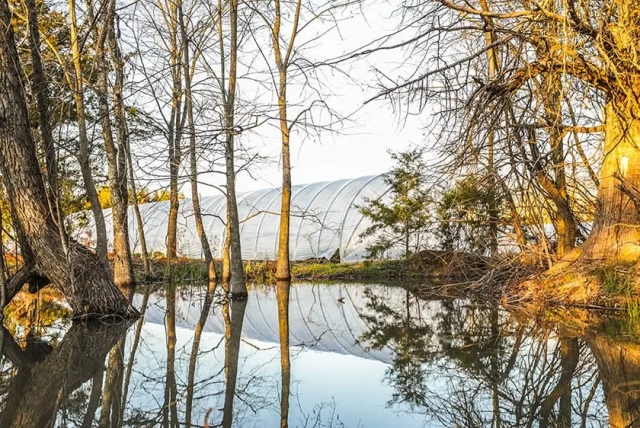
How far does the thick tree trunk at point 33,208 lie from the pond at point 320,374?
0.53 m

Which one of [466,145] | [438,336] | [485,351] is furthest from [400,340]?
[466,145]

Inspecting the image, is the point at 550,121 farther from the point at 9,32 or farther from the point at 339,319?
the point at 9,32

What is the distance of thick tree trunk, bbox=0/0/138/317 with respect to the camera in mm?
7594

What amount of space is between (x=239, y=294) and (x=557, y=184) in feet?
20.4

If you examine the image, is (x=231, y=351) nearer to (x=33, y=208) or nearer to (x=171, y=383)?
(x=171, y=383)

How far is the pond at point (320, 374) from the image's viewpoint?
3.49 metres

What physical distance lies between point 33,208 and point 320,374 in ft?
16.0

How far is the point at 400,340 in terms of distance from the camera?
6.66m

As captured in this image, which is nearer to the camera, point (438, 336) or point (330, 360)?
point (330, 360)

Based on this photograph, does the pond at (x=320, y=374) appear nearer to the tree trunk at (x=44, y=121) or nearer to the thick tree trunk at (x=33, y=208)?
the thick tree trunk at (x=33, y=208)

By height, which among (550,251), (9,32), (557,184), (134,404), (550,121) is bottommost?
(134,404)

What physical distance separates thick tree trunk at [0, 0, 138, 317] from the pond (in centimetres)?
53

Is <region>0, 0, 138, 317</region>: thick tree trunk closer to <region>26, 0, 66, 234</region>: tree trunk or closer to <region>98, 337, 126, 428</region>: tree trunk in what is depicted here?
<region>26, 0, 66, 234</region>: tree trunk

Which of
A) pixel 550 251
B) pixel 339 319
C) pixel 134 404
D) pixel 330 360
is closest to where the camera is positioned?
pixel 134 404
